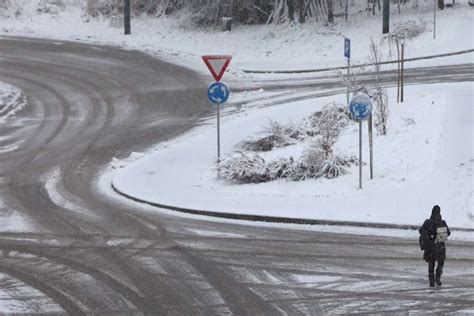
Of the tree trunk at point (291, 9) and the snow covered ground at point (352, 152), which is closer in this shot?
the snow covered ground at point (352, 152)

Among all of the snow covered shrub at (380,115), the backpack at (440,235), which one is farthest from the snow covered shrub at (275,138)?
the backpack at (440,235)

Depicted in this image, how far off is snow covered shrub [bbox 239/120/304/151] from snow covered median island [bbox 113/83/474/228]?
1.77 feet

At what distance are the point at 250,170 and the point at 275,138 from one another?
3.33m

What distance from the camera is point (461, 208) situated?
15.0 m

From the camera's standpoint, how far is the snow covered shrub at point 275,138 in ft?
69.5

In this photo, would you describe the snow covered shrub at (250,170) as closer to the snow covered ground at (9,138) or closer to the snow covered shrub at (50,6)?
the snow covered ground at (9,138)

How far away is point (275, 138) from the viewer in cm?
2142

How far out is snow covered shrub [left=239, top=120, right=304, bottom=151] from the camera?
21.2 meters

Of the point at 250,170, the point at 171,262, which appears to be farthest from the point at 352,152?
the point at 171,262

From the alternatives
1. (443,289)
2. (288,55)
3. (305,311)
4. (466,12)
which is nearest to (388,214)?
(443,289)

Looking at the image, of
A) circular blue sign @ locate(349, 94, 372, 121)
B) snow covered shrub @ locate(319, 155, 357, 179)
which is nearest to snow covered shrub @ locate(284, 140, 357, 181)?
snow covered shrub @ locate(319, 155, 357, 179)

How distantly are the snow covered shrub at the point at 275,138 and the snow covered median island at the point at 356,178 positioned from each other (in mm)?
539

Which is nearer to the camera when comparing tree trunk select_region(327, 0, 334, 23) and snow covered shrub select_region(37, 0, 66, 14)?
tree trunk select_region(327, 0, 334, 23)

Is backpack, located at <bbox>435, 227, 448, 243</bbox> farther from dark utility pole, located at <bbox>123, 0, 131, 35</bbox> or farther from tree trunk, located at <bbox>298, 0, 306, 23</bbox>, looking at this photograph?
dark utility pole, located at <bbox>123, 0, 131, 35</bbox>
